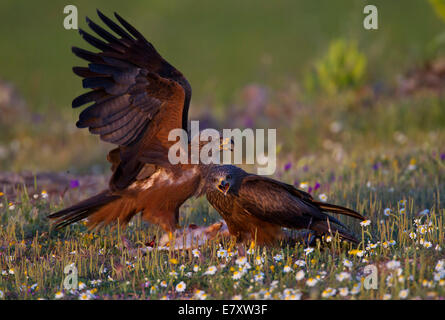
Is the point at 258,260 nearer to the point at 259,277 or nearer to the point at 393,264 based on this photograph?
the point at 259,277

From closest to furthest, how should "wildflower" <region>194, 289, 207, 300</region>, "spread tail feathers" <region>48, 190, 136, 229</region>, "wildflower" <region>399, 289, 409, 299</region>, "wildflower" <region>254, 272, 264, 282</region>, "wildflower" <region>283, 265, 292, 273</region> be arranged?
"wildflower" <region>399, 289, 409, 299</region> < "wildflower" <region>194, 289, 207, 300</region> < "wildflower" <region>254, 272, 264, 282</region> < "wildflower" <region>283, 265, 292, 273</region> < "spread tail feathers" <region>48, 190, 136, 229</region>

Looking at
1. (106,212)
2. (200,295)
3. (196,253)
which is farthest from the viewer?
(106,212)

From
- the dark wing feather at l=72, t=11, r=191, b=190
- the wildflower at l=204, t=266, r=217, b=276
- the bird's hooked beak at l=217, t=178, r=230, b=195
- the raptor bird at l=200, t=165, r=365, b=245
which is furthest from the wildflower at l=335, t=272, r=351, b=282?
the dark wing feather at l=72, t=11, r=191, b=190

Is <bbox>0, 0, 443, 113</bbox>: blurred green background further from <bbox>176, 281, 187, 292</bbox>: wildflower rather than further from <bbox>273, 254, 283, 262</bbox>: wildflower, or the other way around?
<bbox>176, 281, 187, 292</bbox>: wildflower

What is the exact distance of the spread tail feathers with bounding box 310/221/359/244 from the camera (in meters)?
4.29

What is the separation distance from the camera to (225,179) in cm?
423

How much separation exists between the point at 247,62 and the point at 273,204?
34.1ft

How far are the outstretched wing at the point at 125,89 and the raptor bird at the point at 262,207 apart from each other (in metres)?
0.64

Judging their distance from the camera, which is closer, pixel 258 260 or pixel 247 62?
pixel 258 260

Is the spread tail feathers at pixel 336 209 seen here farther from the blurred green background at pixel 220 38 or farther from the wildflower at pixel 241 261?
the blurred green background at pixel 220 38

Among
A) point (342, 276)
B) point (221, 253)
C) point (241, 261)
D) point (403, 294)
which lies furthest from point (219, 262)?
point (403, 294)

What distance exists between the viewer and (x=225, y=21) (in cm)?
1670

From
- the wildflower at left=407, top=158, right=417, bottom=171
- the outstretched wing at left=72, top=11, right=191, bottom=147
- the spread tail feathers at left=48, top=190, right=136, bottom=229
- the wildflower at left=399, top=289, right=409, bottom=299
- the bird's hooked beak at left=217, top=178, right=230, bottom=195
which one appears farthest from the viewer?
the wildflower at left=407, top=158, right=417, bottom=171

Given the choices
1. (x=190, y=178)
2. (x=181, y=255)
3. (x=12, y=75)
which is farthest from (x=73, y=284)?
(x=12, y=75)
